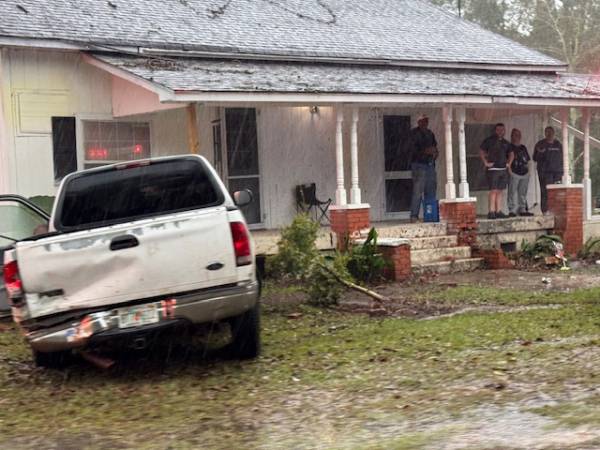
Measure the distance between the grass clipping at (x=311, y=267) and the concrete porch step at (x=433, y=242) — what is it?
433 centimetres

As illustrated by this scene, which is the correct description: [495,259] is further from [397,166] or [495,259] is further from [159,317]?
[159,317]

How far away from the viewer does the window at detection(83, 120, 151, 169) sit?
1524 centimetres

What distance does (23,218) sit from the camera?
35.3 feet

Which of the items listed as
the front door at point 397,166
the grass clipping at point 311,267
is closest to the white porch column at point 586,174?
the front door at point 397,166

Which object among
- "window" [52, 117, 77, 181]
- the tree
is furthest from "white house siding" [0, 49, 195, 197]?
the tree

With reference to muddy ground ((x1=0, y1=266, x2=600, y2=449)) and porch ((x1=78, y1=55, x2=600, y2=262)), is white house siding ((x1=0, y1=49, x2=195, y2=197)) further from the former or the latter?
muddy ground ((x1=0, y1=266, x2=600, y2=449))

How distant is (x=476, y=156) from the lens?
2031 centimetres

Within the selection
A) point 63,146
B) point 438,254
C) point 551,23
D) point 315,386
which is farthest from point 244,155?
point 551,23

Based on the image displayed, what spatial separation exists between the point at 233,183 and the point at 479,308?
279 inches

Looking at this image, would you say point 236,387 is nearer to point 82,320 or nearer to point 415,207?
point 82,320

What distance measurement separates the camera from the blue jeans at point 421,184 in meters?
16.6

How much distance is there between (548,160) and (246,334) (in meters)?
12.2

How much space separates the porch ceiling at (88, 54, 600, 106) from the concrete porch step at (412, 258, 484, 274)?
2.80 metres

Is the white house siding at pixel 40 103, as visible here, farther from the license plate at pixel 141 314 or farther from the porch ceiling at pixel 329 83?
the license plate at pixel 141 314
